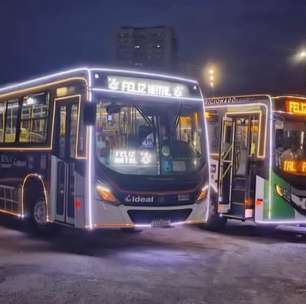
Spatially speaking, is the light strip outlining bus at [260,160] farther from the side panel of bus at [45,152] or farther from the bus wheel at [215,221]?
the side panel of bus at [45,152]

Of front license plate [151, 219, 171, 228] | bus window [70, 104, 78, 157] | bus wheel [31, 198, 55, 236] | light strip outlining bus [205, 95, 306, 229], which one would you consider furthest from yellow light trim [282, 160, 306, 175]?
bus wheel [31, 198, 55, 236]

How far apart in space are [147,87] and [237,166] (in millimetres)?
Result: 3603

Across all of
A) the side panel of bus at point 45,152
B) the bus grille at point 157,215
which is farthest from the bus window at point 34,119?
the bus grille at point 157,215

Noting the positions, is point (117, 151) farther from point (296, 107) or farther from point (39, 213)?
point (296, 107)

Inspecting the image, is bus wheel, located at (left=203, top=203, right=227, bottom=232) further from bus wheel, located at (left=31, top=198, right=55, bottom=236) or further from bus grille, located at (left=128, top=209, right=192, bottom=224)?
bus wheel, located at (left=31, top=198, right=55, bottom=236)

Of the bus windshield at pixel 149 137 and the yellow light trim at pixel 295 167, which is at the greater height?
the bus windshield at pixel 149 137

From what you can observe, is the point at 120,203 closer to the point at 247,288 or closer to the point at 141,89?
the point at 141,89

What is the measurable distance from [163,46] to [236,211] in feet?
116

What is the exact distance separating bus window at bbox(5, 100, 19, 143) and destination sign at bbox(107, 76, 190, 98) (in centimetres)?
352

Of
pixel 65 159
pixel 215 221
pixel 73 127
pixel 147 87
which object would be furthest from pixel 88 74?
pixel 215 221

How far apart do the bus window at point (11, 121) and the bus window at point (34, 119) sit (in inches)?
15.0

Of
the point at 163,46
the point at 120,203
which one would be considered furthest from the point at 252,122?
the point at 163,46

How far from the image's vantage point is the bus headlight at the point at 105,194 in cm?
1109

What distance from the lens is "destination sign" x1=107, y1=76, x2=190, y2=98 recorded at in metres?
11.6
